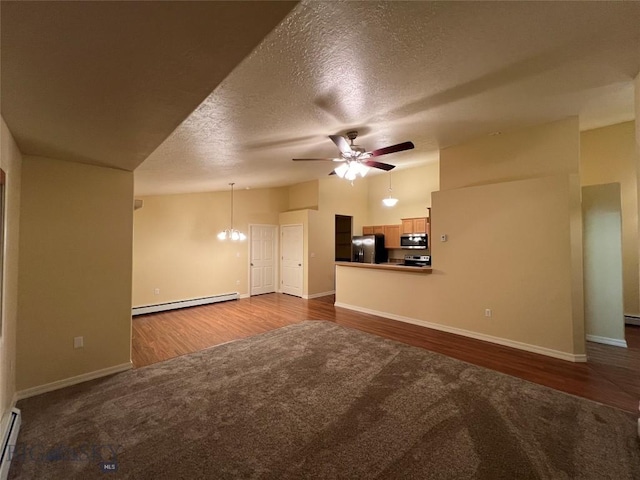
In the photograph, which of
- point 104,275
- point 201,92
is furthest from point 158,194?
point 201,92

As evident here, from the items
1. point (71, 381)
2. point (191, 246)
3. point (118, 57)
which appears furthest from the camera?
point (191, 246)

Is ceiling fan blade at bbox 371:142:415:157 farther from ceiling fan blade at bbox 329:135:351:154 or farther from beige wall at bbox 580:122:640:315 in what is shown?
beige wall at bbox 580:122:640:315

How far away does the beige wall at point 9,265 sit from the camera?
1961mm

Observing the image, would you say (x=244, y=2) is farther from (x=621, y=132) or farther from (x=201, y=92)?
(x=621, y=132)

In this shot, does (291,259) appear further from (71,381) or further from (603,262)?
(603,262)

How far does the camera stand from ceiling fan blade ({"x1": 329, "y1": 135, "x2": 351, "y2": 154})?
9.38 ft

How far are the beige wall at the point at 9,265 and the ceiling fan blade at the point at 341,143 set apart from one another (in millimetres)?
2558

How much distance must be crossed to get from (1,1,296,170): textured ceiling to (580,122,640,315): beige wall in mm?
6199

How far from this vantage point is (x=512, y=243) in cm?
371

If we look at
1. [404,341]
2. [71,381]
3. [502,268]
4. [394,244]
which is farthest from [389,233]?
[71,381]

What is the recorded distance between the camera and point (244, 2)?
0.94 metres

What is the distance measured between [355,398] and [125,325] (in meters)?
2.77

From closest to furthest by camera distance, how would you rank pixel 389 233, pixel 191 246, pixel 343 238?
1. pixel 191 246
2. pixel 389 233
3. pixel 343 238

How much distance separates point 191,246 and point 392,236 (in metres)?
5.39
